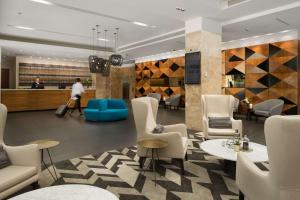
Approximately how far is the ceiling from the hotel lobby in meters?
0.04

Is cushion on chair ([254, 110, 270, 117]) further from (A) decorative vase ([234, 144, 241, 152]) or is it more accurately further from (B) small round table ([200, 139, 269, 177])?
(A) decorative vase ([234, 144, 241, 152])

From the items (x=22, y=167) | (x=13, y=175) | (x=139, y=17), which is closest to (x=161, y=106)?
(x=139, y=17)

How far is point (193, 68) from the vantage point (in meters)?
6.77

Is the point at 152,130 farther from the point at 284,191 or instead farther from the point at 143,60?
the point at 143,60

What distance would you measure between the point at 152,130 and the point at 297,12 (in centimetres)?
515

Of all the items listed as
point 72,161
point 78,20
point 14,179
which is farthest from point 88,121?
point 14,179

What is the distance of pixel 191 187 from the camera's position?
117 inches

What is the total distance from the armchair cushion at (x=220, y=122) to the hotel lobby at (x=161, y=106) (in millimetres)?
21

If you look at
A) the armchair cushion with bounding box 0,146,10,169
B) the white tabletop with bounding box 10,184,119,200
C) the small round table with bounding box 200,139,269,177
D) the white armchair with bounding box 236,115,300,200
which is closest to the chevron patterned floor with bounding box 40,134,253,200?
the small round table with bounding box 200,139,269,177

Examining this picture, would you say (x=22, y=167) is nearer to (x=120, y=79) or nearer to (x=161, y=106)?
(x=161, y=106)

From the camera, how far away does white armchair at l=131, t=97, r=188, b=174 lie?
11.3 feet

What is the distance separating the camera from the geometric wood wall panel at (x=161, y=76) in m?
12.4

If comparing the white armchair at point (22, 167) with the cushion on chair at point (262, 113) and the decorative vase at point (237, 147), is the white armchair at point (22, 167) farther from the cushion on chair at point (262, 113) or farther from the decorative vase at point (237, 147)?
the cushion on chair at point (262, 113)

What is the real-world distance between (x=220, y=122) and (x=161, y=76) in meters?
8.96
